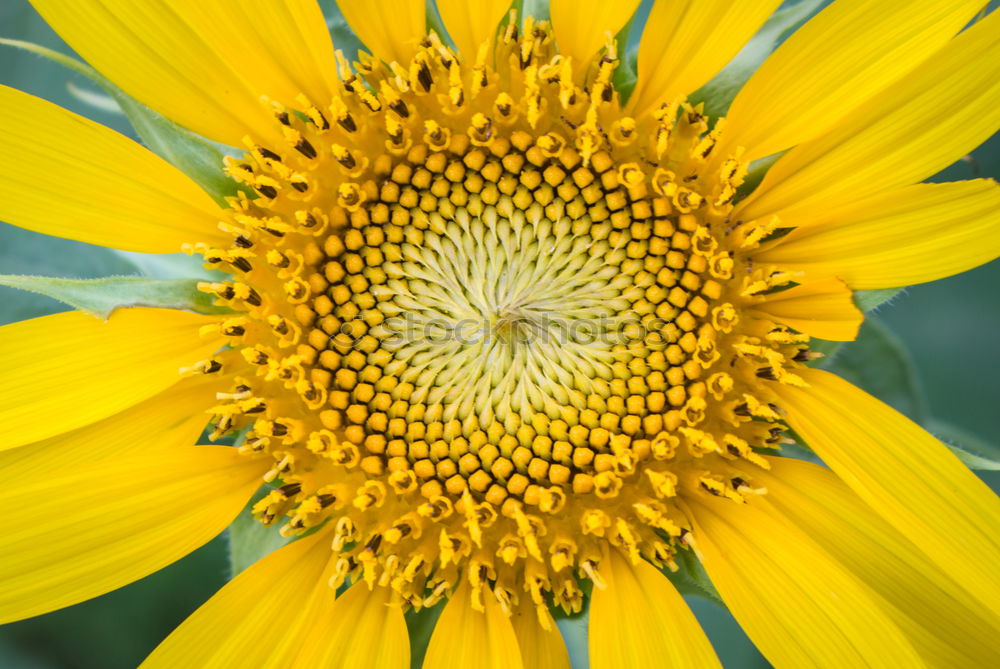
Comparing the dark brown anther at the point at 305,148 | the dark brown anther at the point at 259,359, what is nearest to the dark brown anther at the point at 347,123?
the dark brown anther at the point at 305,148

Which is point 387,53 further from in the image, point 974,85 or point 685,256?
point 974,85

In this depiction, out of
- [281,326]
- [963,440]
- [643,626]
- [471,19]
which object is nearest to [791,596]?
[643,626]

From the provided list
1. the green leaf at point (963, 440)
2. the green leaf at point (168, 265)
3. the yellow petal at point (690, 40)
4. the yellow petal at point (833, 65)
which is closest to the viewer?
the yellow petal at point (833, 65)

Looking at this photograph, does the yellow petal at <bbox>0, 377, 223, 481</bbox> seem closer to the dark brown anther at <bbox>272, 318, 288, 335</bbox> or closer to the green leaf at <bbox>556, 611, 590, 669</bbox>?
the dark brown anther at <bbox>272, 318, 288, 335</bbox>

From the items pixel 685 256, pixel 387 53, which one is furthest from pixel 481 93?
pixel 685 256

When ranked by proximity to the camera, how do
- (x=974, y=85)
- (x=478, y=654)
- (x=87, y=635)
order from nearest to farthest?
1. (x=974, y=85)
2. (x=478, y=654)
3. (x=87, y=635)

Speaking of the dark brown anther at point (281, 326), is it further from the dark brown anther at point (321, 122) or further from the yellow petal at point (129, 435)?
the dark brown anther at point (321, 122)

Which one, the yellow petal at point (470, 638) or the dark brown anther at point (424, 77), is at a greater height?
the dark brown anther at point (424, 77)
